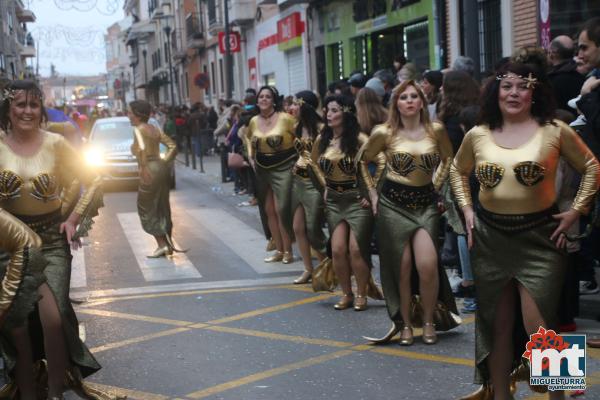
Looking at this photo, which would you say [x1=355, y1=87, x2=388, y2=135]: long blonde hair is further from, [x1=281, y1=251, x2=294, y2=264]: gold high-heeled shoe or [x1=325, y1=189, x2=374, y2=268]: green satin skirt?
[x1=281, y1=251, x2=294, y2=264]: gold high-heeled shoe

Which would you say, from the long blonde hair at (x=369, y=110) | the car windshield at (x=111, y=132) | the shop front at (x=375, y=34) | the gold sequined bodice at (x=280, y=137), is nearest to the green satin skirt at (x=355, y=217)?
the long blonde hair at (x=369, y=110)

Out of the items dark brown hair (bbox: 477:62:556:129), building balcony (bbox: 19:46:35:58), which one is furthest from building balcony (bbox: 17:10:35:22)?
dark brown hair (bbox: 477:62:556:129)

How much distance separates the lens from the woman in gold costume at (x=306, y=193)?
923cm

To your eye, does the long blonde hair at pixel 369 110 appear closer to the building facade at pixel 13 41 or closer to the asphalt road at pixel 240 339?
the asphalt road at pixel 240 339

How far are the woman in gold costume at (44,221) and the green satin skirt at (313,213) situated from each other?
3744mm

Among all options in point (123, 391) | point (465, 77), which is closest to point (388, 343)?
point (123, 391)

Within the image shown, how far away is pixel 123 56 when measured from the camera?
12306cm

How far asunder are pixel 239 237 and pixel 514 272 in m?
8.48

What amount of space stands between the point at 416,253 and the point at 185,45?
50.4 meters

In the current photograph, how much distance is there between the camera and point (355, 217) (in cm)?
799

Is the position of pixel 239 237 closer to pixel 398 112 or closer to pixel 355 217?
pixel 355 217

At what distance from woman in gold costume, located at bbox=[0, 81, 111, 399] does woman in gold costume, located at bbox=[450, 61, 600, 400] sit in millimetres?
2222

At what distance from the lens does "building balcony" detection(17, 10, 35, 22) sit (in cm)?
7483

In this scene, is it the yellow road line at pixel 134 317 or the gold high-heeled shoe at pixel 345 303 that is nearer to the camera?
the yellow road line at pixel 134 317
